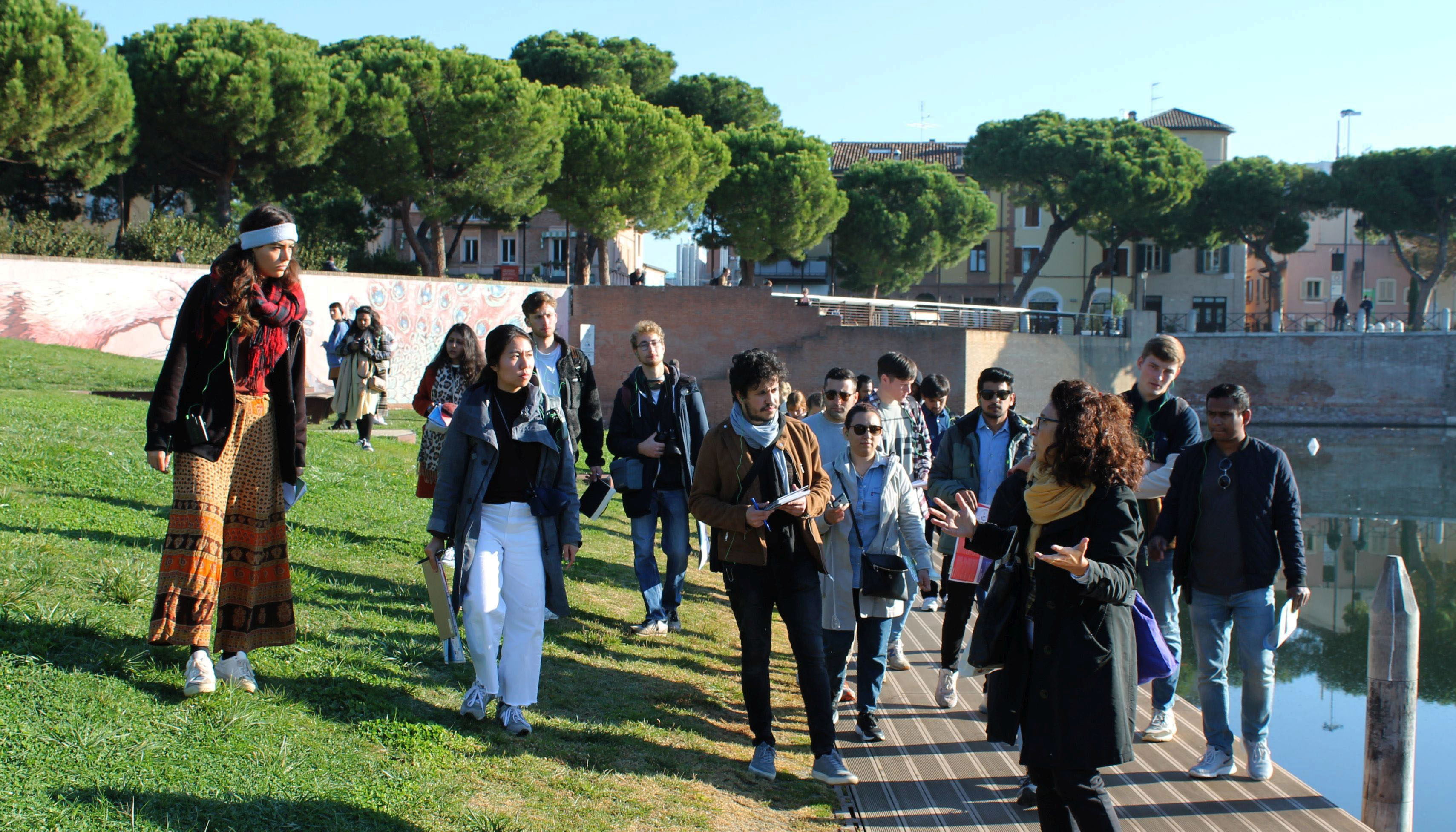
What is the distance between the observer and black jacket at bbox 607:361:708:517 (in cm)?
679

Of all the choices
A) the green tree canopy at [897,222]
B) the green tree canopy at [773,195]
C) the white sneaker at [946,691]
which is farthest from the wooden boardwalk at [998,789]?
the green tree canopy at [897,222]

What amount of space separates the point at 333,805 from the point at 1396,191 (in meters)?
57.1

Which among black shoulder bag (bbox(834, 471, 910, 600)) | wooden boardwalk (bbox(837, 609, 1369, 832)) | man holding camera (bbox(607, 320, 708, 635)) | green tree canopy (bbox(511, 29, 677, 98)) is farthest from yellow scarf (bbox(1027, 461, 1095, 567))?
green tree canopy (bbox(511, 29, 677, 98))

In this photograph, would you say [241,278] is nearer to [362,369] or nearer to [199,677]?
[199,677]

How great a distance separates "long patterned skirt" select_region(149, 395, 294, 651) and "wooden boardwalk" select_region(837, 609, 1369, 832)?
2429mm

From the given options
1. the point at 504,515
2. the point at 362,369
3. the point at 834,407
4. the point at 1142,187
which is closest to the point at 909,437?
the point at 834,407

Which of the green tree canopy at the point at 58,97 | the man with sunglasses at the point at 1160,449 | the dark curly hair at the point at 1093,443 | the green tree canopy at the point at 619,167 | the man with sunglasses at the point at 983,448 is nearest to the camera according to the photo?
the dark curly hair at the point at 1093,443

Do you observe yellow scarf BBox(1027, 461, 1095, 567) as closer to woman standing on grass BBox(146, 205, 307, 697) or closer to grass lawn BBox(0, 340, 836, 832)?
grass lawn BBox(0, 340, 836, 832)

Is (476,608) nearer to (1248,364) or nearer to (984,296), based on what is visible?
(1248,364)

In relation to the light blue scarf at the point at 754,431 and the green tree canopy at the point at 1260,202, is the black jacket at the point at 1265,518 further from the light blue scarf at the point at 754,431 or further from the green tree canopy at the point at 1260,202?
the green tree canopy at the point at 1260,202

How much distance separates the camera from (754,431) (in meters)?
4.86

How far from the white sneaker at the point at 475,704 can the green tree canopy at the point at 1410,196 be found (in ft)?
177

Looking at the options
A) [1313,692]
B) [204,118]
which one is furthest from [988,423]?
[204,118]

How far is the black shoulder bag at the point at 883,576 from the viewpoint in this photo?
533 centimetres
